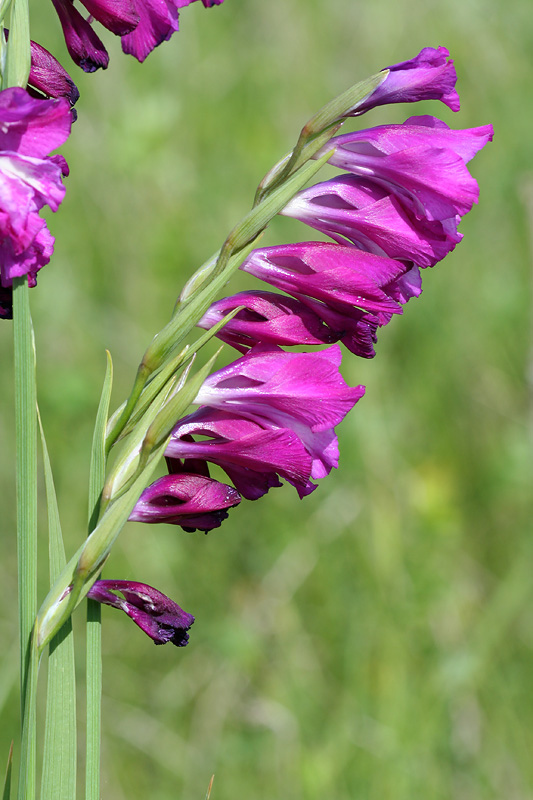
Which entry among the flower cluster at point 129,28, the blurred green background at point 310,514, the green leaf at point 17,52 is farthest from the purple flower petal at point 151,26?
the blurred green background at point 310,514

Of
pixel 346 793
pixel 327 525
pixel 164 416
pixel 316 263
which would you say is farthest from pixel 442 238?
pixel 327 525

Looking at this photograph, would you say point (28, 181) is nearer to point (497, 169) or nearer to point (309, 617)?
point (309, 617)

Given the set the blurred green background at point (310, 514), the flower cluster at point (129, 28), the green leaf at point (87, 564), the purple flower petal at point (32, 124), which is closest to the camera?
the purple flower petal at point (32, 124)

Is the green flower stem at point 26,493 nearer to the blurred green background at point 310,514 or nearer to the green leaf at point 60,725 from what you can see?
the green leaf at point 60,725

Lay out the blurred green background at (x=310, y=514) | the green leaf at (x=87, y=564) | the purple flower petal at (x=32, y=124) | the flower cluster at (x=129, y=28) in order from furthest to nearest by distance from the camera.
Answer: the blurred green background at (x=310, y=514) < the flower cluster at (x=129, y=28) < the green leaf at (x=87, y=564) < the purple flower petal at (x=32, y=124)

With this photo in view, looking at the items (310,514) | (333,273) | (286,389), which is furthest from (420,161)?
(310,514)

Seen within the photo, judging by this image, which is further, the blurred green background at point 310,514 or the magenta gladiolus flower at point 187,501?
the blurred green background at point 310,514
